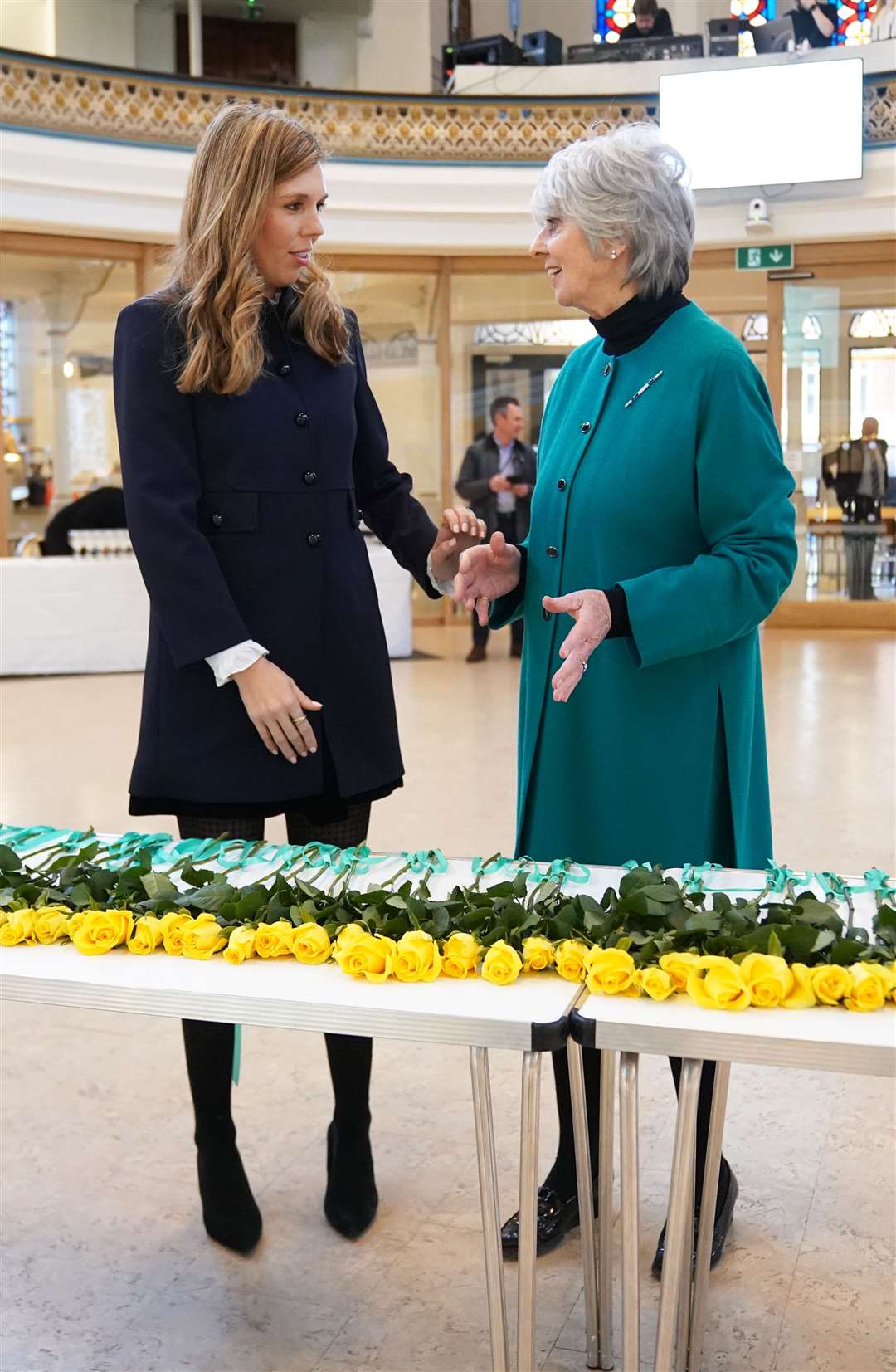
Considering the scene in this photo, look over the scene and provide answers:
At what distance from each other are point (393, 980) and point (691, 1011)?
0.34 m

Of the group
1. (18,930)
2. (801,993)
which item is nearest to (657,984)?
(801,993)

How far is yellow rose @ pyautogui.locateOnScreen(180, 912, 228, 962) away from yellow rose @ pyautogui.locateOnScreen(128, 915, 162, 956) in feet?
0.11

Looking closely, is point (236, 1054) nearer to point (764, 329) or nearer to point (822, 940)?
point (822, 940)

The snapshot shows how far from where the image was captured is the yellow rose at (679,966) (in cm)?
153

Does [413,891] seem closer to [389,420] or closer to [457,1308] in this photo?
[457,1308]

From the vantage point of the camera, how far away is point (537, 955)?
63.6 inches

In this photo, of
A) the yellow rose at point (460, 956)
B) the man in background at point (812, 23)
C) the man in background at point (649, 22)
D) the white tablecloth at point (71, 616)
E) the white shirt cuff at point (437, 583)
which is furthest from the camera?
the man in background at point (649, 22)

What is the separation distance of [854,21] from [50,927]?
15.6 m

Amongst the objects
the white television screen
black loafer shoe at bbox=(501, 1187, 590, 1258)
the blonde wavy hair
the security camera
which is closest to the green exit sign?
the security camera

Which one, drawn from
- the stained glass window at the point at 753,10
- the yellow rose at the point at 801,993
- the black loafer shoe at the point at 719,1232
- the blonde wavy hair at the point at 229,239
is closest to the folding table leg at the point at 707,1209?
the black loafer shoe at the point at 719,1232

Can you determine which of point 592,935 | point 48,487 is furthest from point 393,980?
point 48,487

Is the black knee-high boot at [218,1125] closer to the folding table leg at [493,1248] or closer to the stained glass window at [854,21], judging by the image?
the folding table leg at [493,1248]

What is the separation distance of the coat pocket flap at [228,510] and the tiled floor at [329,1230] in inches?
48.9

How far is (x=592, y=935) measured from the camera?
167 cm
